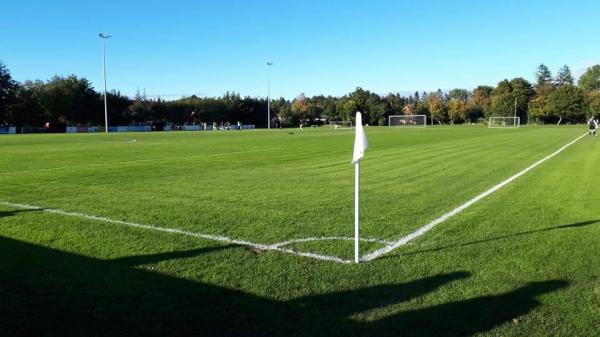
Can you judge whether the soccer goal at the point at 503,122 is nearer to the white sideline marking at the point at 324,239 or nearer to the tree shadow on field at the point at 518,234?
the tree shadow on field at the point at 518,234

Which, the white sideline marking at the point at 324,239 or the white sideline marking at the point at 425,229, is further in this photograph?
the white sideline marking at the point at 324,239

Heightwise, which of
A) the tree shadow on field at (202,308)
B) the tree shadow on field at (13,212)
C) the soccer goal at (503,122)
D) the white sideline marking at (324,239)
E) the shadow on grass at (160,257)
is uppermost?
the soccer goal at (503,122)

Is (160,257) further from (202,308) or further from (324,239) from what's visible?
(324,239)

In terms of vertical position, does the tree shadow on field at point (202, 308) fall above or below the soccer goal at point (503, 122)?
below

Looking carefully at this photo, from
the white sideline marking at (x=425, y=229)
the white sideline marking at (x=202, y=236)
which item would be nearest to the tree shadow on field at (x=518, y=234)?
the white sideline marking at (x=425, y=229)

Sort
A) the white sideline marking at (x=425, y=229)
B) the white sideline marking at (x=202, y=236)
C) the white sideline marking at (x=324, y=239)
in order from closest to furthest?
1. the white sideline marking at (x=202, y=236)
2. the white sideline marking at (x=425, y=229)
3. the white sideline marking at (x=324, y=239)

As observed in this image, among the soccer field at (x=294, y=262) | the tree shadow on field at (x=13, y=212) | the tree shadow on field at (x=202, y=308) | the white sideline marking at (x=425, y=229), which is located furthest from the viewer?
the tree shadow on field at (x=13, y=212)

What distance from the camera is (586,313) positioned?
4637 millimetres

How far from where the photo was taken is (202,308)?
4758mm

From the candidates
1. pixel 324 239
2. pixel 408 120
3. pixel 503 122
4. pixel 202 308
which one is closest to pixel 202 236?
pixel 324 239

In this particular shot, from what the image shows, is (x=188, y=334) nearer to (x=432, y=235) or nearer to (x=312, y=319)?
(x=312, y=319)

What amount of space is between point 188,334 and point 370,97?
16068 cm

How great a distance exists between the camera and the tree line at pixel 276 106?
10162cm

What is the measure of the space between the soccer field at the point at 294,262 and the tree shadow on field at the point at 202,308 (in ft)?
0.06
